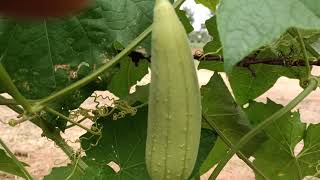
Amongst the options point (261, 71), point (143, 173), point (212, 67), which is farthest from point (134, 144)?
point (261, 71)

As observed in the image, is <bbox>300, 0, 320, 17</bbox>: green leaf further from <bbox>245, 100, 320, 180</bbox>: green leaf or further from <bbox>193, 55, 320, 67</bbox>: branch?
<bbox>245, 100, 320, 180</bbox>: green leaf

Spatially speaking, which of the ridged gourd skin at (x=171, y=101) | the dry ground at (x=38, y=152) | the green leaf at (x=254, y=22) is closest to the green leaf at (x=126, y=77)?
the ridged gourd skin at (x=171, y=101)

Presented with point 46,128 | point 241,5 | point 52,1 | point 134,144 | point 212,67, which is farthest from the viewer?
point 212,67

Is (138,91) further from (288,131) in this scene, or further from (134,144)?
(288,131)

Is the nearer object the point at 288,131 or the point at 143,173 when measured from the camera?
the point at 143,173

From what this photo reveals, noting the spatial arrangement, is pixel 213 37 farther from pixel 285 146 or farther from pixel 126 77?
pixel 285 146

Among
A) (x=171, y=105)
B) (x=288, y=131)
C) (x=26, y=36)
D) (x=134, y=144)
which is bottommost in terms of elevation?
(x=288, y=131)

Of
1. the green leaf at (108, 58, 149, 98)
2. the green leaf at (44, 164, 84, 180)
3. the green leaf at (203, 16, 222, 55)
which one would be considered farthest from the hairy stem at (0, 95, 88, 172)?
the green leaf at (203, 16, 222, 55)
